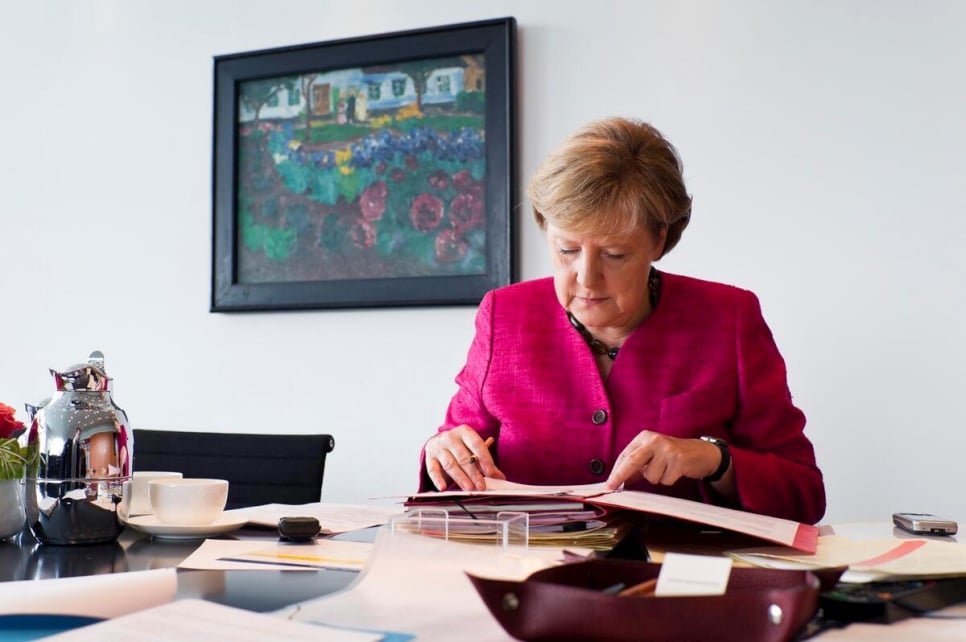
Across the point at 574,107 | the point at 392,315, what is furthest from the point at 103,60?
the point at 574,107

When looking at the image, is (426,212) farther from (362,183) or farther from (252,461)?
(252,461)

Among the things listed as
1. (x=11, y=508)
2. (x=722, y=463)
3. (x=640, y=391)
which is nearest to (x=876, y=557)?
(x=722, y=463)

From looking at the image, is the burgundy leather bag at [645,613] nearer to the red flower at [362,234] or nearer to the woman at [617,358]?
the woman at [617,358]

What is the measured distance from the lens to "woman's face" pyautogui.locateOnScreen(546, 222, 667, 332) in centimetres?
154

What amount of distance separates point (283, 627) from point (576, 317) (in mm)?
1084

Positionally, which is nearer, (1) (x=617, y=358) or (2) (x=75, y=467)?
(2) (x=75, y=467)

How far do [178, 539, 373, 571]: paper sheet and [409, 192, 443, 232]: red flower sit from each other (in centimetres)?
162

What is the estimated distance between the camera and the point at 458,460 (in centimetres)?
139

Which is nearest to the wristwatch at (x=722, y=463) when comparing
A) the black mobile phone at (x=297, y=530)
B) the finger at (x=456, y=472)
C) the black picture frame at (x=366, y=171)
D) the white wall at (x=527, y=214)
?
the finger at (x=456, y=472)

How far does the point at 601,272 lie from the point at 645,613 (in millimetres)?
979

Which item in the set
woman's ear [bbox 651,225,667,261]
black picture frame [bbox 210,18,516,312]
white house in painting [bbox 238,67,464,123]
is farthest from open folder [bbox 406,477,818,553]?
white house in painting [bbox 238,67,464,123]

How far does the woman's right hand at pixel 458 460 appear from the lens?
1.37 metres

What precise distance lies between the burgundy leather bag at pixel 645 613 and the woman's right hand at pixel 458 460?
0.72 m

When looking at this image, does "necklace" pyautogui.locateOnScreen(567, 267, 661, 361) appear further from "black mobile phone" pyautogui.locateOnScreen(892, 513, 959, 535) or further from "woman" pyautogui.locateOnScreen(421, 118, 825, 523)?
"black mobile phone" pyautogui.locateOnScreen(892, 513, 959, 535)
